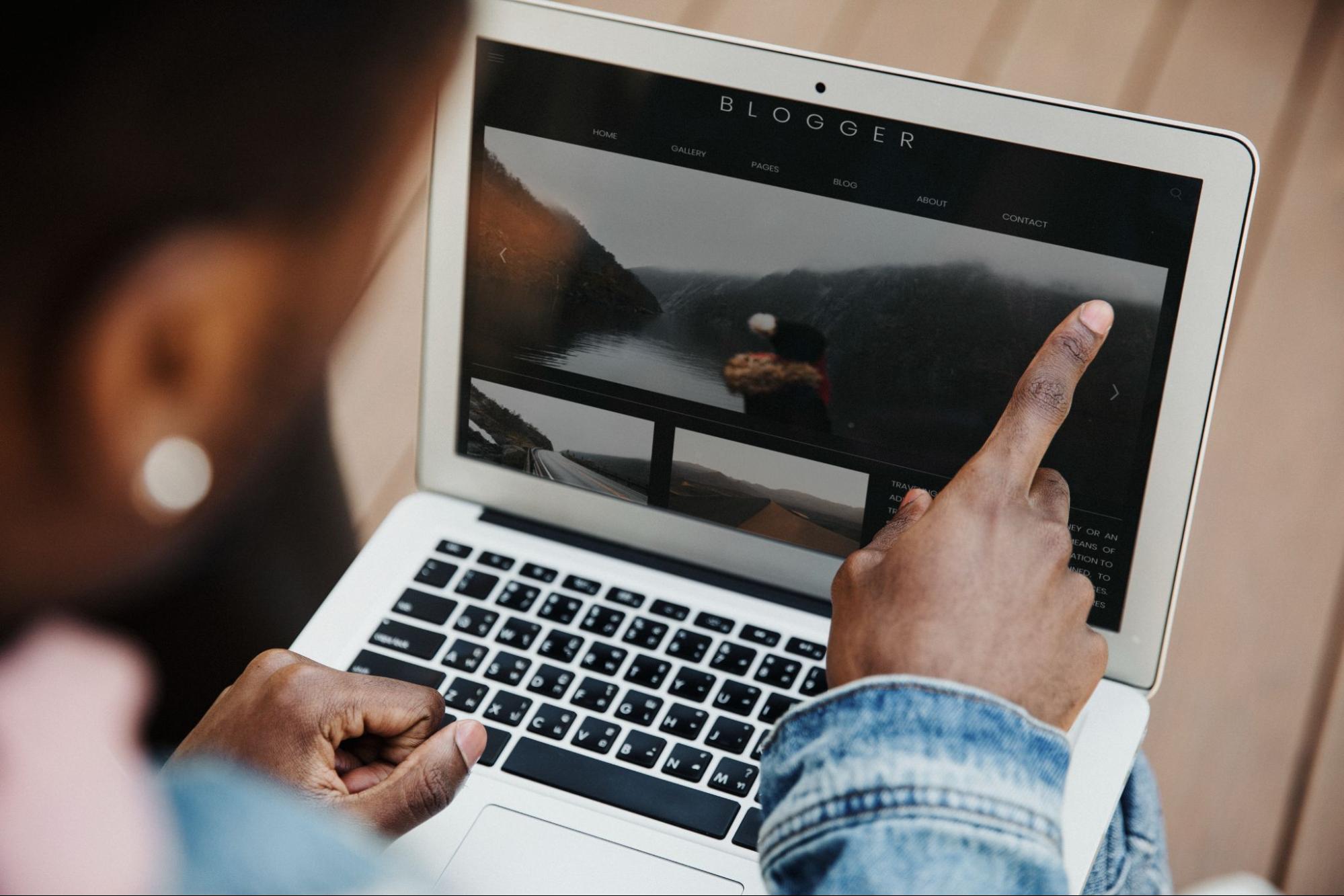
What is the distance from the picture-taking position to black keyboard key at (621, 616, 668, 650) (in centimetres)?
58

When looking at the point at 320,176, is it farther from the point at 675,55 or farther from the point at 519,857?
the point at 519,857

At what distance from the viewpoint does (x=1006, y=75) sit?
0.94 metres

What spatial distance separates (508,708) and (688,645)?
95 millimetres

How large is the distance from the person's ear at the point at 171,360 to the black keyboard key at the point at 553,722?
0.47 metres

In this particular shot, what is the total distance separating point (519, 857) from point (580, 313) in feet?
0.88

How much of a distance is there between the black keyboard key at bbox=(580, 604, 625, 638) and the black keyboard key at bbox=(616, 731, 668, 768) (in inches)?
2.3

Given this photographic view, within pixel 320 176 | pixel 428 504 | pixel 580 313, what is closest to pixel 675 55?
pixel 580 313

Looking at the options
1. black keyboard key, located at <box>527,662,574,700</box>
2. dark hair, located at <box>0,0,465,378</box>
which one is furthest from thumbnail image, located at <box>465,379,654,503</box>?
dark hair, located at <box>0,0,465,378</box>

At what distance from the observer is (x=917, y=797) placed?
374 millimetres

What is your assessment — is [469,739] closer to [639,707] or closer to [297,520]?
[639,707]

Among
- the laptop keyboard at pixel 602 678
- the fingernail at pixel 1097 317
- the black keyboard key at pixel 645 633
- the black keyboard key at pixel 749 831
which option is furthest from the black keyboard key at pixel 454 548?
the fingernail at pixel 1097 317

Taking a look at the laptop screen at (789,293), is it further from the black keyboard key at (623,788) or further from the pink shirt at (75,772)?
the pink shirt at (75,772)

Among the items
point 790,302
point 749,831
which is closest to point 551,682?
point 749,831

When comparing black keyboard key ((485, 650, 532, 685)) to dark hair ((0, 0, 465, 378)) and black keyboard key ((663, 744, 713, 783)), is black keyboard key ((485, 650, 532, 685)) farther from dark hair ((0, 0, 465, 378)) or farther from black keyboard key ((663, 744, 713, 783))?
dark hair ((0, 0, 465, 378))
